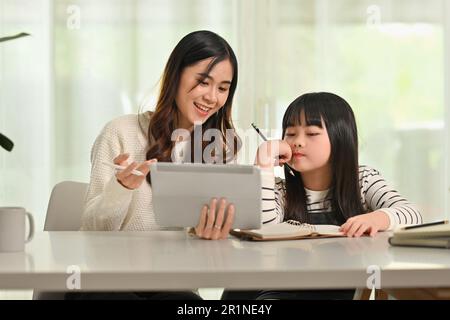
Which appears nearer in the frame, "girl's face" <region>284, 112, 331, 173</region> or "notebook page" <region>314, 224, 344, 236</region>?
"notebook page" <region>314, 224, 344, 236</region>

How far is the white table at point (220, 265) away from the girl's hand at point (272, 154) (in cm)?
33

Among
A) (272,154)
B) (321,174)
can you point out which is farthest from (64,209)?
(321,174)

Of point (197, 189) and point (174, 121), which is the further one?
point (174, 121)

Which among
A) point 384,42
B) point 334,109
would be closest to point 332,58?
point 384,42

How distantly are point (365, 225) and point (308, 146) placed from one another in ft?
1.32

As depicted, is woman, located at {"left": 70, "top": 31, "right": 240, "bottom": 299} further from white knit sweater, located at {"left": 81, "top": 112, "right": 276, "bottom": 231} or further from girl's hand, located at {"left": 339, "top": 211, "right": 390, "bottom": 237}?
girl's hand, located at {"left": 339, "top": 211, "right": 390, "bottom": 237}

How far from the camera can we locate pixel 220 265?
1075mm

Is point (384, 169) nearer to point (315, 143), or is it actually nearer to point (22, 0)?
point (315, 143)

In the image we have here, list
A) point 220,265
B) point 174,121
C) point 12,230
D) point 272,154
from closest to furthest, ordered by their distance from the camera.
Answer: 1. point 220,265
2. point 12,230
3. point 272,154
4. point 174,121

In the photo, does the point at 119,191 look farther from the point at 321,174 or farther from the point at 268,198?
the point at 321,174

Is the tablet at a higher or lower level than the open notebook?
higher

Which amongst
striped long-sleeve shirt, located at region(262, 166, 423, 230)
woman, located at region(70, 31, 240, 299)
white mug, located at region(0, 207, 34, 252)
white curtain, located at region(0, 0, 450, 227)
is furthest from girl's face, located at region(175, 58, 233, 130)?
white curtain, located at region(0, 0, 450, 227)

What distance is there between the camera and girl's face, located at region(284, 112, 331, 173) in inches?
72.6

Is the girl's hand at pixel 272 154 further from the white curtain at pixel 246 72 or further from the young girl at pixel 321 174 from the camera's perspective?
the white curtain at pixel 246 72
